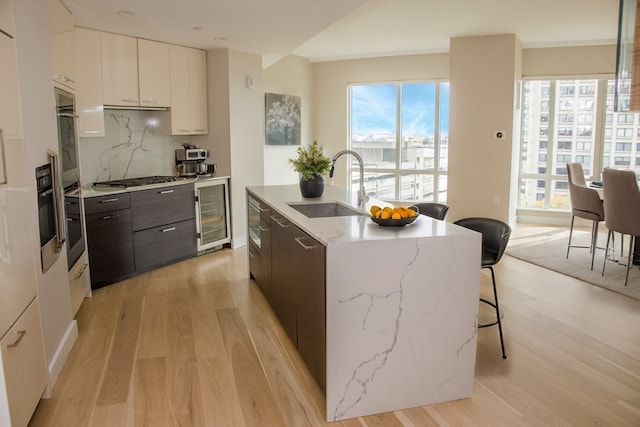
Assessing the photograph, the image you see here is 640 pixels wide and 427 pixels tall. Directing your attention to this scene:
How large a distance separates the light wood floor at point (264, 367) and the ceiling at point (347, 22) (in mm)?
2347

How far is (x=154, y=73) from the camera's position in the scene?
5219mm

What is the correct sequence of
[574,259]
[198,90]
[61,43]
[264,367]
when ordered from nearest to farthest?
[264,367] < [61,43] < [574,259] < [198,90]

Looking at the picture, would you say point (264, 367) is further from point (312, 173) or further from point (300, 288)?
point (312, 173)

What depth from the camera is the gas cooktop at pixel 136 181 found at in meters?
4.82

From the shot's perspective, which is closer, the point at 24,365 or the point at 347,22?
the point at 24,365

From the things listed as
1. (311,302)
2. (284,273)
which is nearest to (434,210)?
(284,273)

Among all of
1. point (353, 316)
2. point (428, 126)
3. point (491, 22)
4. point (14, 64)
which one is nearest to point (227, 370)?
point (353, 316)

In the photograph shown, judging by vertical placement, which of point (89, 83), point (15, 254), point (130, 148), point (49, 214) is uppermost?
point (89, 83)

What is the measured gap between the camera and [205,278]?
4.82 m

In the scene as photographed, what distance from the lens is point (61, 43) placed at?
3.63 metres

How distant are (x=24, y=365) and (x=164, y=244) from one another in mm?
2925

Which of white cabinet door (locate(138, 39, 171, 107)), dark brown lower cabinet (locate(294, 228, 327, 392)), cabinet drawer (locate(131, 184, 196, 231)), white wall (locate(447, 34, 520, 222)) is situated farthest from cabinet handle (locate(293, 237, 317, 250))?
white wall (locate(447, 34, 520, 222))

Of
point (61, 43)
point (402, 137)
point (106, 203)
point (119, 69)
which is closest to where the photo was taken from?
point (61, 43)

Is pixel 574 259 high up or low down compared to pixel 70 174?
down
